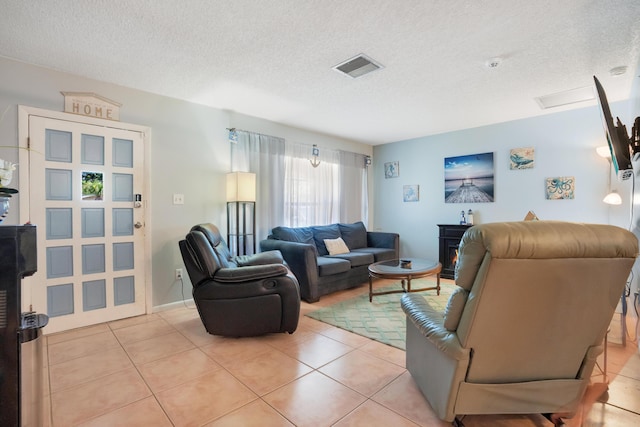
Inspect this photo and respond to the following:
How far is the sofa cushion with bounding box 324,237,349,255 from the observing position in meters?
4.45

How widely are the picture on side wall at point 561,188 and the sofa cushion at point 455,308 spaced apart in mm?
3606

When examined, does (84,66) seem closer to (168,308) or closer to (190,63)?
(190,63)

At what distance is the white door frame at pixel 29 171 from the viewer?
2.56 metres

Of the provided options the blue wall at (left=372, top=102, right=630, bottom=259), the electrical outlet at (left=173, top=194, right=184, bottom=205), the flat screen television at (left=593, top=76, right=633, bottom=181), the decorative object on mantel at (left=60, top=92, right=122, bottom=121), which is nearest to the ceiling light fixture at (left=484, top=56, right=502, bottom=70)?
the flat screen television at (left=593, top=76, right=633, bottom=181)

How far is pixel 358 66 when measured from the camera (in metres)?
2.66

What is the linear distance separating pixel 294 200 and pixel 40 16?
3.22m

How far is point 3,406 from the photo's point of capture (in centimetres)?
108

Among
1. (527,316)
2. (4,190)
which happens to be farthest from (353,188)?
(4,190)

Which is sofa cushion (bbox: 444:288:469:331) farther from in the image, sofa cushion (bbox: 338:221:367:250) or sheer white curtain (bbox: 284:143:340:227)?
sofa cushion (bbox: 338:221:367:250)

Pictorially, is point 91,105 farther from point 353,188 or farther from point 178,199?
point 353,188

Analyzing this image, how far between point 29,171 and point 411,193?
497 cm

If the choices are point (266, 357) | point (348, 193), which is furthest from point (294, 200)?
point (266, 357)

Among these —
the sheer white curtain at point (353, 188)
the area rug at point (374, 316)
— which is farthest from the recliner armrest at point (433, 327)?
the sheer white curtain at point (353, 188)

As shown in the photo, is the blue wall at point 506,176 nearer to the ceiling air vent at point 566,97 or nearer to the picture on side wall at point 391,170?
the picture on side wall at point 391,170
